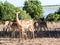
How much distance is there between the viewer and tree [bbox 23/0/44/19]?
32.7 meters

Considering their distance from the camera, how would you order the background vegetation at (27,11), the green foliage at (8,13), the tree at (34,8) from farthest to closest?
the tree at (34,8) → the background vegetation at (27,11) → the green foliage at (8,13)

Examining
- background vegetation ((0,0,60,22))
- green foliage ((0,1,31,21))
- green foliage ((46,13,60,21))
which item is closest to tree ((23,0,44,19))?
background vegetation ((0,0,60,22))

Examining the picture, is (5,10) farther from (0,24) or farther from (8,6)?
(0,24)

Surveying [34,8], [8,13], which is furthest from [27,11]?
[8,13]

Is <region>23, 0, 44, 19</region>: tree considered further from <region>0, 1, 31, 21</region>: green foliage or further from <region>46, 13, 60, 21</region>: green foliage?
<region>0, 1, 31, 21</region>: green foliage

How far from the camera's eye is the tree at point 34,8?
107 feet

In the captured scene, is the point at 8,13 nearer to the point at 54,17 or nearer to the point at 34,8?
the point at 34,8

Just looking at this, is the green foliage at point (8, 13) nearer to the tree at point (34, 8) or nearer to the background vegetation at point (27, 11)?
the background vegetation at point (27, 11)

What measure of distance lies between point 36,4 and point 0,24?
681cm

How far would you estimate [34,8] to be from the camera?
32719mm

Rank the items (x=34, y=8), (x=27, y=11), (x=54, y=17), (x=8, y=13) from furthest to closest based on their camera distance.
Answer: (x=27, y=11) < (x=34, y=8) < (x=54, y=17) < (x=8, y=13)

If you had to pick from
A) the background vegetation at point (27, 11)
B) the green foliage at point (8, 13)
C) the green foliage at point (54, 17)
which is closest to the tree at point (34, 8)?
the background vegetation at point (27, 11)

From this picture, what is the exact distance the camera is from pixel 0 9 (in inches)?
1211

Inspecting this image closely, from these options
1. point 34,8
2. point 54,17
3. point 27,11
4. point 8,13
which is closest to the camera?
point 8,13
